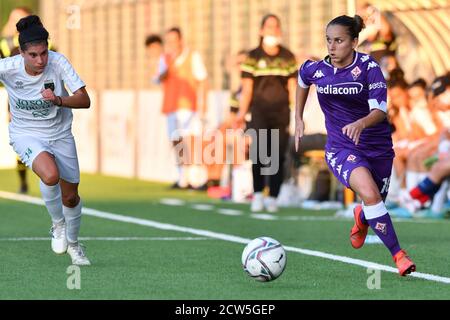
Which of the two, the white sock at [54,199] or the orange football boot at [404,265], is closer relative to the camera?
the orange football boot at [404,265]

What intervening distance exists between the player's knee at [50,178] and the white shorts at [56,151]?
0.61ft

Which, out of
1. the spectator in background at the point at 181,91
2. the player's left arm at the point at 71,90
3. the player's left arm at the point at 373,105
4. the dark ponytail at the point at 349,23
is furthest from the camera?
the spectator in background at the point at 181,91

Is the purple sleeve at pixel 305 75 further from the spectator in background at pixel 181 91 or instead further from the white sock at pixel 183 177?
the white sock at pixel 183 177

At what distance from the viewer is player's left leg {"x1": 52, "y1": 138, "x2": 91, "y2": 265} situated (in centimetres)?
1126

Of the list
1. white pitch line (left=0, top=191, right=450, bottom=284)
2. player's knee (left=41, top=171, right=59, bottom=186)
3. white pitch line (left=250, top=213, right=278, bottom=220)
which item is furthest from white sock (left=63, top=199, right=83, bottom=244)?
white pitch line (left=250, top=213, right=278, bottom=220)

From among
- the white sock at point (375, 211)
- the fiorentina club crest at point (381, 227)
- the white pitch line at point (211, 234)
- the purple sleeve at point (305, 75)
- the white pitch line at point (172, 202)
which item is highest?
the purple sleeve at point (305, 75)

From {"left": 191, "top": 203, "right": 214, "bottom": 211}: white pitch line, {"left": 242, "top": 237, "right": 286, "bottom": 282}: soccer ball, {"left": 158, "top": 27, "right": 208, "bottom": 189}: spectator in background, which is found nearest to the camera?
{"left": 242, "top": 237, "right": 286, "bottom": 282}: soccer ball

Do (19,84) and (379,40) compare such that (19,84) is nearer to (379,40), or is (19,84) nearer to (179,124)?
(379,40)

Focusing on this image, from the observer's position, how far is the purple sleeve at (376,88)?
34.7 ft

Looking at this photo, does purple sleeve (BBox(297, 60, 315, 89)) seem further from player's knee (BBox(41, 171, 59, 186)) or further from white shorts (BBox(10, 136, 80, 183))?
player's knee (BBox(41, 171, 59, 186))

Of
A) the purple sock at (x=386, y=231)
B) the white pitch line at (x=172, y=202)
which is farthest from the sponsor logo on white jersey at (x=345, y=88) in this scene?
the white pitch line at (x=172, y=202)

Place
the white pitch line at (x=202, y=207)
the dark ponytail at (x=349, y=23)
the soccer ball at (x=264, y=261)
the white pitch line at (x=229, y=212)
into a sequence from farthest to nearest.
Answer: the white pitch line at (x=202, y=207), the white pitch line at (x=229, y=212), the dark ponytail at (x=349, y=23), the soccer ball at (x=264, y=261)

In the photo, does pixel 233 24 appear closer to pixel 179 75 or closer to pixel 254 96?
pixel 179 75
